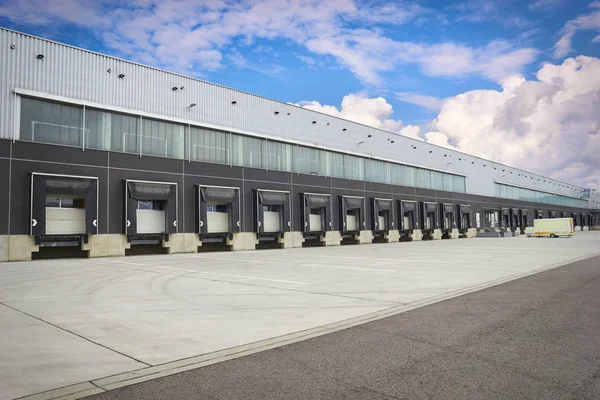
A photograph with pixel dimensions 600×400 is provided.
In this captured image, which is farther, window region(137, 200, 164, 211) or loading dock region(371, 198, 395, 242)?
loading dock region(371, 198, 395, 242)

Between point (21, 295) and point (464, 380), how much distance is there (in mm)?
10283

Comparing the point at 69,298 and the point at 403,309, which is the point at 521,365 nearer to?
the point at 403,309

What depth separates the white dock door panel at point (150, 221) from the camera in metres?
28.0

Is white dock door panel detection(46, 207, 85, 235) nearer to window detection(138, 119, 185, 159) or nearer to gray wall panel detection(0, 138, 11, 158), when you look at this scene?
gray wall panel detection(0, 138, 11, 158)

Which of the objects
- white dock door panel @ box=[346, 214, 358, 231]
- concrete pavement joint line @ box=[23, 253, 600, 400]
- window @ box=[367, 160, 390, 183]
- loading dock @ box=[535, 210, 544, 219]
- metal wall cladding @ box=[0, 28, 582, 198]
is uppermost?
metal wall cladding @ box=[0, 28, 582, 198]

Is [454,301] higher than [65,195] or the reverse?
the reverse

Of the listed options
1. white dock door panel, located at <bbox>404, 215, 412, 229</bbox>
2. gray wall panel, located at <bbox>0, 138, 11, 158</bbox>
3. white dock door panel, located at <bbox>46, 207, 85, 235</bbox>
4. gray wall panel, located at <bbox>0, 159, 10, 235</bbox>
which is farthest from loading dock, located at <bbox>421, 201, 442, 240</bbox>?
gray wall panel, located at <bbox>0, 138, 11, 158</bbox>

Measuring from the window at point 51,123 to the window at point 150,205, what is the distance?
198 inches

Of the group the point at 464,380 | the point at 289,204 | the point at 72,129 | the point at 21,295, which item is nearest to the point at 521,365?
the point at 464,380

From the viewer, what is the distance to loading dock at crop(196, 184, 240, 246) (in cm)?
3092

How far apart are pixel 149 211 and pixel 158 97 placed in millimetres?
7941

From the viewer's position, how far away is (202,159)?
106ft

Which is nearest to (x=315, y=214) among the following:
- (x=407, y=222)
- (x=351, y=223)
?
(x=351, y=223)

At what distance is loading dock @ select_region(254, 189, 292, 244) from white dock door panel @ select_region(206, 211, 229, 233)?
8.51 feet
